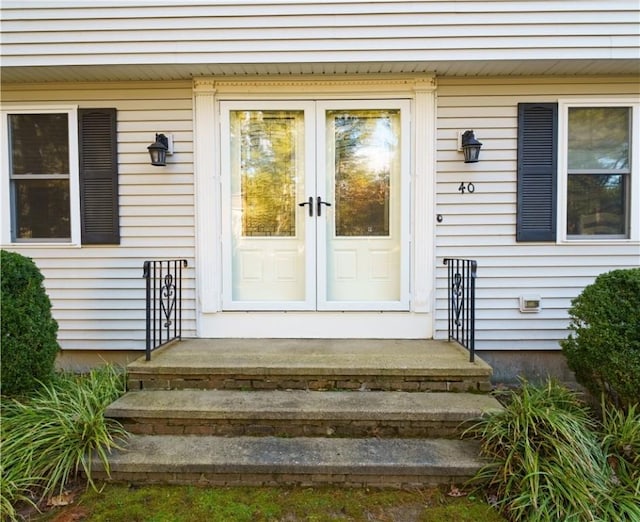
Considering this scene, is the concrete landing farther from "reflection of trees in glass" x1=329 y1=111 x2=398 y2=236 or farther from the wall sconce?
the wall sconce

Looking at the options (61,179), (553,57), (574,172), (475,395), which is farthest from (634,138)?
(61,179)

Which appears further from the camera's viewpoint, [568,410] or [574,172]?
[574,172]

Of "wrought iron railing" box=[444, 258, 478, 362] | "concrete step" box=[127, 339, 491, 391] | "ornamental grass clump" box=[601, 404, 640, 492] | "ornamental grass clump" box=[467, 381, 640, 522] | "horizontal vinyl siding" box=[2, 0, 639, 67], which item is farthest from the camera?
"wrought iron railing" box=[444, 258, 478, 362]

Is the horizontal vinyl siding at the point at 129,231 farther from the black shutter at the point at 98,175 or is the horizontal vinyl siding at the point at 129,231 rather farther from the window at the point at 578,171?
the window at the point at 578,171

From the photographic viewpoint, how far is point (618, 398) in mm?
2746

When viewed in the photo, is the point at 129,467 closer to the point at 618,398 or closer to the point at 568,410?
the point at 568,410

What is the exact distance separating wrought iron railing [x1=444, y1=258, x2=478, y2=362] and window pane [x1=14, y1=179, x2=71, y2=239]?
3522 mm

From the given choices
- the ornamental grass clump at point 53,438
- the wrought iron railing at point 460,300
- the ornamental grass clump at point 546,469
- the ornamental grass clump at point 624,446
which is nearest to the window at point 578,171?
the wrought iron railing at point 460,300

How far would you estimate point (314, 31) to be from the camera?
10.6ft

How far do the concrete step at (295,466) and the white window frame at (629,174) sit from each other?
234 cm

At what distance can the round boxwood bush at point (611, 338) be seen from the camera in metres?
2.56

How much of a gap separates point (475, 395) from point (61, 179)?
3954mm

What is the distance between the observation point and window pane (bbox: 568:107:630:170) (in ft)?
12.0

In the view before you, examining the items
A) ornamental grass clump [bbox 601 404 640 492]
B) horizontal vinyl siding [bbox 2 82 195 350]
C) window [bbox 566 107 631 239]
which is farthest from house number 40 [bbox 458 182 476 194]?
horizontal vinyl siding [bbox 2 82 195 350]
